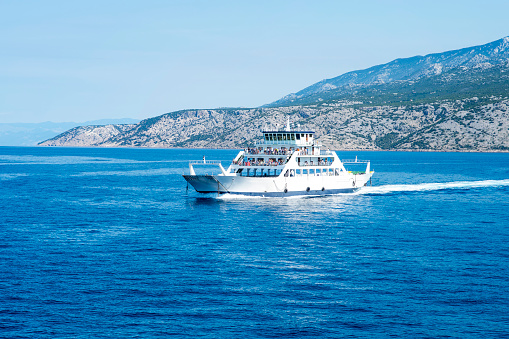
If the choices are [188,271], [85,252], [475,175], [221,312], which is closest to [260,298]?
[221,312]

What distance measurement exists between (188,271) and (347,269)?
41.4ft

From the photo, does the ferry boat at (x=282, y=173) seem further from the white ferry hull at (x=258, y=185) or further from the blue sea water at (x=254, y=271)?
the blue sea water at (x=254, y=271)

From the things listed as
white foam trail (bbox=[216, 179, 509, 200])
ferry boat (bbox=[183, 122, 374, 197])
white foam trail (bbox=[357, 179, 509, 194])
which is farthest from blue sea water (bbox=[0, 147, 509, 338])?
white foam trail (bbox=[357, 179, 509, 194])

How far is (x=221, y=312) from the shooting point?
33812mm

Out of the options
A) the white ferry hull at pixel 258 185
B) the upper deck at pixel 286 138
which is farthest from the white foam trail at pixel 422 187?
the upper deck at pixel 286 138

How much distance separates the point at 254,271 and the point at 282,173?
44.0m

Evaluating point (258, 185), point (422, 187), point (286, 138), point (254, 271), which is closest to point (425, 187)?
point (422, 187)

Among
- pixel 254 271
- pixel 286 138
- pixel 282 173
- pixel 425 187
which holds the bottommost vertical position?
pixel 254 271

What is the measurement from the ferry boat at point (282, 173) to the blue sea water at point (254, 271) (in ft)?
20.9

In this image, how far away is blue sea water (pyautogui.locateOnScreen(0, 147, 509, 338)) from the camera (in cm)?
3209

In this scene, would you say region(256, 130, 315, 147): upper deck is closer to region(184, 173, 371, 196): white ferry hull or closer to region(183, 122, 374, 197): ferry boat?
region(183, 122, 374, 197): ferry boat

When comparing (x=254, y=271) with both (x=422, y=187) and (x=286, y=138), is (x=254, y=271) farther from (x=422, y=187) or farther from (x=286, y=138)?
(x=422, y=187)

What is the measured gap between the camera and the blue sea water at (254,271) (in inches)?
1264

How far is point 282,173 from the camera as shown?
8606 cm
